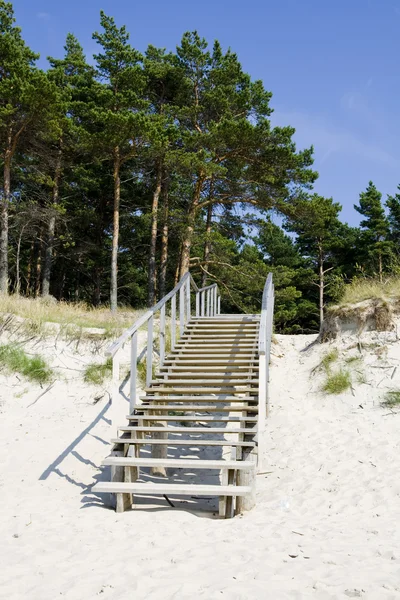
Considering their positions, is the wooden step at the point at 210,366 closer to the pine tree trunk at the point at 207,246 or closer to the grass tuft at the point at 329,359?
the grass tuft at the point at 329,359

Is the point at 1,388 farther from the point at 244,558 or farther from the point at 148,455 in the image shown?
the point at 244,558

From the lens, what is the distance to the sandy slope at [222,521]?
335cm

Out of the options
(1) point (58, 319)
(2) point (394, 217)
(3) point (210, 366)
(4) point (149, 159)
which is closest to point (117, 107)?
(4) point (149, 159)

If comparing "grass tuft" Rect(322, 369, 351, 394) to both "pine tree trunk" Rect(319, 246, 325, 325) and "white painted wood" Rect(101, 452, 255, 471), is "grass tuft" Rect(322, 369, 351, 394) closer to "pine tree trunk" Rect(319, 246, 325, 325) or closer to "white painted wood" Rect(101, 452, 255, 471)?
"white painted wood" Rect(101, 452, 255, 471)

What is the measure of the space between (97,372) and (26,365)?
145 cm

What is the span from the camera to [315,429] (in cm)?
839

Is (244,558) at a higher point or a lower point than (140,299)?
lower

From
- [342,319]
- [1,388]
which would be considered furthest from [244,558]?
[342,319]

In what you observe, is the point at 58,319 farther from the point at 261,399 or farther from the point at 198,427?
the point at 261,399

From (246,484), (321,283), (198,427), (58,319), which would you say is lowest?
(246,484)

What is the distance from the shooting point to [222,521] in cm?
499

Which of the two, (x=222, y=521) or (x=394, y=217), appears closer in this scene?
(x=222, y=521)

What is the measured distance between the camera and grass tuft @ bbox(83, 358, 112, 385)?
984cm

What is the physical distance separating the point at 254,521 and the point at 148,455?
332cm
